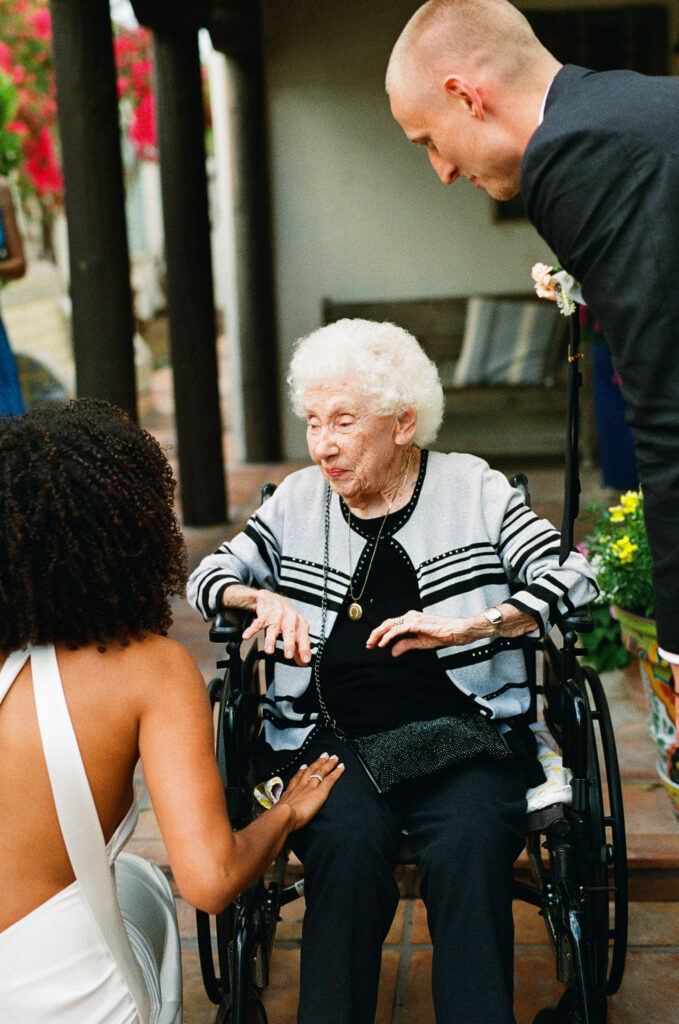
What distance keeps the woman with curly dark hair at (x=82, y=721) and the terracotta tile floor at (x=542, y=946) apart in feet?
1.24

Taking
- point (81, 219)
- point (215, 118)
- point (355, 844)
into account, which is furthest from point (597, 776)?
point (215, 118)

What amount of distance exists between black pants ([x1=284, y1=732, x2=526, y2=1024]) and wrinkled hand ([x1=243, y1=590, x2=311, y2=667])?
23cm

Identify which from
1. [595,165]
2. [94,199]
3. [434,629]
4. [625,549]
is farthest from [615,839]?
[94,199]

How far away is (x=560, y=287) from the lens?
1.75 metres

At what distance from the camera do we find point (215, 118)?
23.0ft

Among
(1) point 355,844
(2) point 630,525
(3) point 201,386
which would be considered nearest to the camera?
(1) point 355,844

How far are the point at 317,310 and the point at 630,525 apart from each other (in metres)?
4.39

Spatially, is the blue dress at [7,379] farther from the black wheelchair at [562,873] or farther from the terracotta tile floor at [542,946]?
the black wheelchair at [562,873]

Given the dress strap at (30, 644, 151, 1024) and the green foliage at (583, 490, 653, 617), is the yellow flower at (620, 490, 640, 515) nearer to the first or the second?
the green foliage at (583, 490, 653, 617)

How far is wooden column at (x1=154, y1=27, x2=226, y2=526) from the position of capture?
17.6 ft

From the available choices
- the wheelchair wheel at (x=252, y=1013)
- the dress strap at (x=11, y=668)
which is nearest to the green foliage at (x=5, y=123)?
the wheelchair wheel at (x=252, y=1013)

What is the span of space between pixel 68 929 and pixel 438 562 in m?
0.98

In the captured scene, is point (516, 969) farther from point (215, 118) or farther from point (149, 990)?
point (215, 118)

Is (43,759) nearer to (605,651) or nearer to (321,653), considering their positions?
(321,653)
